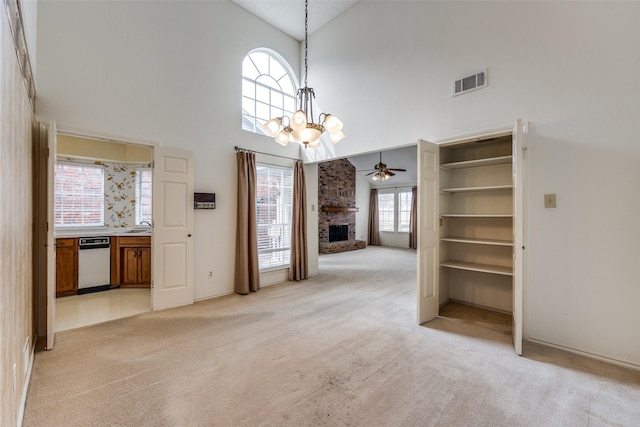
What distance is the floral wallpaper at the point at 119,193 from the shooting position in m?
5.41

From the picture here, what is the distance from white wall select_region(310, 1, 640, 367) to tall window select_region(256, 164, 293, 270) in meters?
2.58

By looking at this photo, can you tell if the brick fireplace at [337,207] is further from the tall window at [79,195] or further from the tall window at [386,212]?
the tall window at [79,195]

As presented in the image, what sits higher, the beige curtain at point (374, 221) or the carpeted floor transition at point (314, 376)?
the beige curtain at point (374, 221)

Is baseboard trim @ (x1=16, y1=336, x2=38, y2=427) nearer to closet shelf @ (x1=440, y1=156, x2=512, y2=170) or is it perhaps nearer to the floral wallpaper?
A: the floral wallpaper

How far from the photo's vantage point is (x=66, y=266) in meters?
4.45

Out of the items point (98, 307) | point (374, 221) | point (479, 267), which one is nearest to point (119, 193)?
point (98, 307)

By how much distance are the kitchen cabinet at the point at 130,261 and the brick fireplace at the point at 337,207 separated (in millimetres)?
5534

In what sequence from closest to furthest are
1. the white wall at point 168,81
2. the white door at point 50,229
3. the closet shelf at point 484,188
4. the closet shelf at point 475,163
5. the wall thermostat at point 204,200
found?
the white door at point 50,229 < the white wall at point 168,81 < the closet shelf at point 484,188 < the closet shelf at point 475,163 < the wall thermostat at point 204,200

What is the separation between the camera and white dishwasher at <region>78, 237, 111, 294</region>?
4.57 m

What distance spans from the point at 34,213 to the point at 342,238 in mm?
8847

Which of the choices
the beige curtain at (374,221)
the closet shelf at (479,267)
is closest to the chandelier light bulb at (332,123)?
the closet shelf at (479,267)

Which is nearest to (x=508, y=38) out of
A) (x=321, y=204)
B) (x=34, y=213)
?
(x=34, y=213)

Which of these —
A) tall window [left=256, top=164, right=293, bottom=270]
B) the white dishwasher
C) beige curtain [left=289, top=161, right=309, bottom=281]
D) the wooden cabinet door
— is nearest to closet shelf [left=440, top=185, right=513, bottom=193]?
beige curtain [left=289, top=161, right=309, bottom=281]

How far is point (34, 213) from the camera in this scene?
2.86 metres
